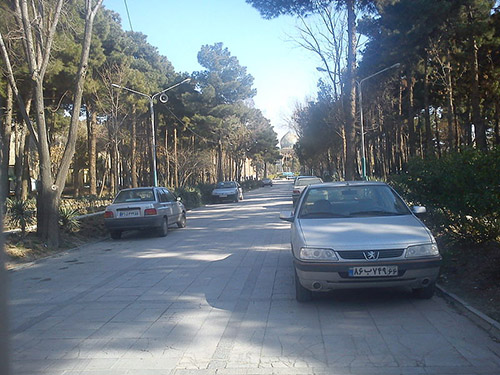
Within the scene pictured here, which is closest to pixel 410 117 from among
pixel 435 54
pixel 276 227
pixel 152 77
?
Result: pixel 435 54

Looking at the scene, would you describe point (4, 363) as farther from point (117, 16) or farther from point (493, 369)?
point (117, 16)

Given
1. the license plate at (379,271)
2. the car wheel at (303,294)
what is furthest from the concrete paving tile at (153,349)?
the license plate at (379,271)

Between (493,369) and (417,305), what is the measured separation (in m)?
2.16

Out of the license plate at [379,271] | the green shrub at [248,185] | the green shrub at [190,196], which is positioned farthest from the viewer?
the green shrub at [248,185]

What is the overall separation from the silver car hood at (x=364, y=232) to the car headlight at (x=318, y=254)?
0.07 metres

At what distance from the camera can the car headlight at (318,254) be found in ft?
20.3

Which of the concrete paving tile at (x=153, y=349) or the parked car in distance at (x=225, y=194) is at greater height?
the parked car in distance at (x=225, y=194)

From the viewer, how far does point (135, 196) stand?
626 inches

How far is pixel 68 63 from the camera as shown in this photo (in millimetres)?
25203

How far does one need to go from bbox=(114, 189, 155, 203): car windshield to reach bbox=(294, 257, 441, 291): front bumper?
1022cm

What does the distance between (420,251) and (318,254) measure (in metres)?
1.25

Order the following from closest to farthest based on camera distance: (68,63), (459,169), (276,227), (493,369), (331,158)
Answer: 1. (493,369)
2. (459,169)
3. (276,227)
4. (68,63)
5. (331,158)

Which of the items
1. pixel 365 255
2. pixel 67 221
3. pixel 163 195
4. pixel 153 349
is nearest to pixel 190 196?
pixel 163 195

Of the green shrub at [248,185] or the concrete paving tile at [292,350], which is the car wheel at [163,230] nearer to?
the concrete paving tile at [292,350]
